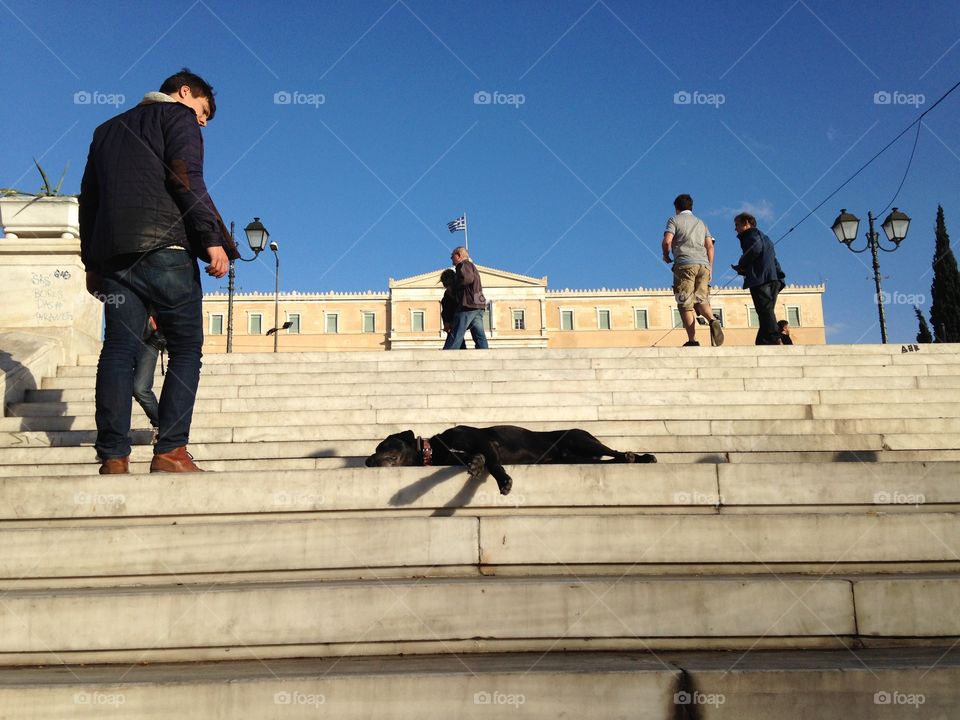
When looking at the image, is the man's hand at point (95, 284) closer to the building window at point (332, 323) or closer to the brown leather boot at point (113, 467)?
the brown leather boot at point (113, 467)

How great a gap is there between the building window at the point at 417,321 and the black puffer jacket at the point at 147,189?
6032 centimetres

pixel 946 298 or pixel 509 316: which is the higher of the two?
pixel 509 316

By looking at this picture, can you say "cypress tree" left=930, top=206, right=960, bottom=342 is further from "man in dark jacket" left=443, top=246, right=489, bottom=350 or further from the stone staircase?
the stone staircase

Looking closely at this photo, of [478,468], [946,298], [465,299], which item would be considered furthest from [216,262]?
[946,298]

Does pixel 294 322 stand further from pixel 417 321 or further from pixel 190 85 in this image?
pixel 190 85

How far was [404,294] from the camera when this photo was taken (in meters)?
64.4

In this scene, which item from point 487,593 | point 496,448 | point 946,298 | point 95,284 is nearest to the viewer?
point 487,593

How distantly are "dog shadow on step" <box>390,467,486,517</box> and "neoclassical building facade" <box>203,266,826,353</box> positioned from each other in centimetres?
5865

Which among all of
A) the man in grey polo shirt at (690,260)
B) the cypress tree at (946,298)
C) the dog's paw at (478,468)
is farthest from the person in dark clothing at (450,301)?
the cypress tree at (946,298)

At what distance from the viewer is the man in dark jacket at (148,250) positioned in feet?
12.0

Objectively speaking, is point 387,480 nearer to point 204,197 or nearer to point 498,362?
point 204,197

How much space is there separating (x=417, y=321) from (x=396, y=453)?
2373 inches

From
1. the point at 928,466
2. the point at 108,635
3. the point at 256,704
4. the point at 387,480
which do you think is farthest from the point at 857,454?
the point at 108,635

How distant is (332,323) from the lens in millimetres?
63625
